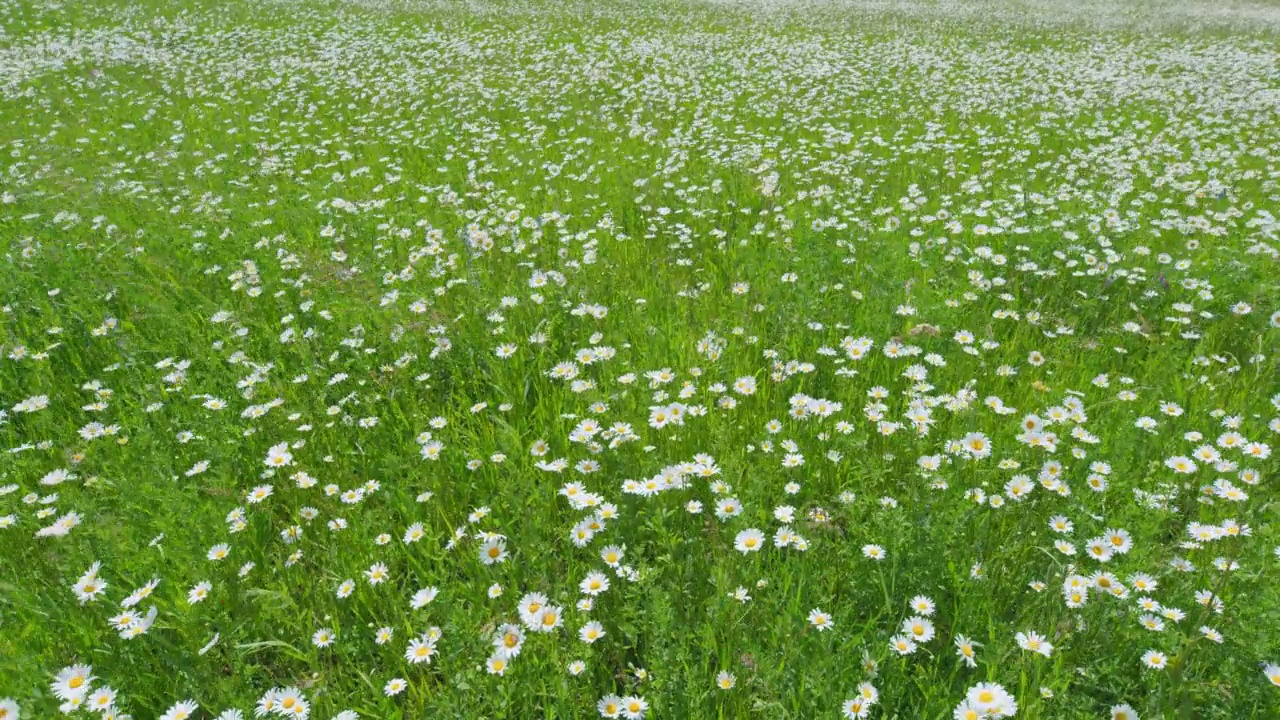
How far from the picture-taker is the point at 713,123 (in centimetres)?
980

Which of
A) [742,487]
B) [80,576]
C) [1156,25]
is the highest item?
[1156,25]

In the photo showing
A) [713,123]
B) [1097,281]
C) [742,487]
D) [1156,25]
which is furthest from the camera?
[1156,25]

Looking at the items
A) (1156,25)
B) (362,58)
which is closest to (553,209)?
(362,58)

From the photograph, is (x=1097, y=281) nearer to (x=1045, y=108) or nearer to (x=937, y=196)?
(x=937, y=196)

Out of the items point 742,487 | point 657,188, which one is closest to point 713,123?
point 657,188

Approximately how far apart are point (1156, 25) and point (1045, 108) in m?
15.5

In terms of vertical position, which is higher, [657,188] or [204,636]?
[657,188]

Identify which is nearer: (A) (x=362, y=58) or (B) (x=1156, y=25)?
(A) (x=362, y=58)

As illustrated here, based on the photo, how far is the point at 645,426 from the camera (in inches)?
129

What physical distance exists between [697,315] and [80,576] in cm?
339

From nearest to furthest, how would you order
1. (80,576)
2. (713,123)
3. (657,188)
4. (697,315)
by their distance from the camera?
(80,576) < (697,315) < (657,188) < (713,123)

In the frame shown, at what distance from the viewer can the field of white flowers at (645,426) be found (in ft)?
7.41

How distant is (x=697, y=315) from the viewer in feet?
14.8

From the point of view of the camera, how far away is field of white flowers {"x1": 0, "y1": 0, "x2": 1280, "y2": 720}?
2258mm
